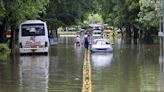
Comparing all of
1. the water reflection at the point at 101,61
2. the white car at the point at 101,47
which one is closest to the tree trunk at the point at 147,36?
the white car at the point at 101,47

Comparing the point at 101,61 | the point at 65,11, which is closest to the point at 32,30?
the point at 101,61

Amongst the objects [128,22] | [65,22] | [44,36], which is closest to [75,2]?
[65,22]

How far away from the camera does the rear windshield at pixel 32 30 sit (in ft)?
123

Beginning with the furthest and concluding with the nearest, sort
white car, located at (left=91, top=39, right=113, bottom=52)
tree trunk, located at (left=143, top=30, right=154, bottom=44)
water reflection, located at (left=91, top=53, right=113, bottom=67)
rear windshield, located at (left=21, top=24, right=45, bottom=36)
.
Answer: tree trunk, located at (left=143, top=30, right=154, bottom=44), white car, located at (left=91, top=39, right=113, bottom=52), rear windshield, located at (left=21, top=24, right=45, bottom=36), water reflection, located at (left=91, top=53, right=113, bottom=67)

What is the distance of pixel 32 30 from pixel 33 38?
0.75 metres

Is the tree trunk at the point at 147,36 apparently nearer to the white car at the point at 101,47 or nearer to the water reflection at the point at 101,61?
the white car at the point at 101,47

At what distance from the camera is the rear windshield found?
3759 cm

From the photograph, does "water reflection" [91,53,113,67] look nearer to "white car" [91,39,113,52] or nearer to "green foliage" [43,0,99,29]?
"white car" [91,39,113,52]

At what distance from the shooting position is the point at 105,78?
1853cm

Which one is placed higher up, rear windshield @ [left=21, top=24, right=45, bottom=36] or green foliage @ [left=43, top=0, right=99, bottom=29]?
green foliage @ [left=43, top=0, right=99, bottom=29]

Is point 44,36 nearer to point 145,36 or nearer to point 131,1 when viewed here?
point 131,1

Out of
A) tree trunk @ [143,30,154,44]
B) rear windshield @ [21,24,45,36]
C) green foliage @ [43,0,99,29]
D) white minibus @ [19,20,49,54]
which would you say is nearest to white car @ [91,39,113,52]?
white minibus @ [19,20,49,54]

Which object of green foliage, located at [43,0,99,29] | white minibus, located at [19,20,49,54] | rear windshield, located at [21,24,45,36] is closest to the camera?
white minibus, located at [19,20,49,54]

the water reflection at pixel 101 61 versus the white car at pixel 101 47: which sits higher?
the white car at pixel 101 47
